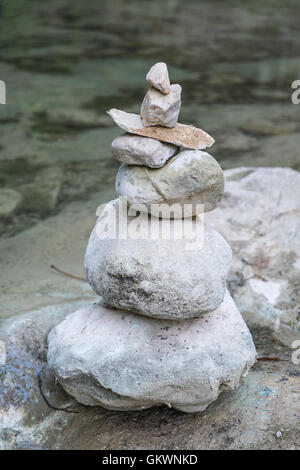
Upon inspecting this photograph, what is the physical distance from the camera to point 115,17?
12.8 metres

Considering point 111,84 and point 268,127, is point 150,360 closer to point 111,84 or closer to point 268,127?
point 268,127

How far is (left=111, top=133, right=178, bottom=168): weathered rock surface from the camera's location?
236cm

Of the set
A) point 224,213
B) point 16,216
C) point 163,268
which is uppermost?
point 163,268

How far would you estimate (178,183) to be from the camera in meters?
2.39

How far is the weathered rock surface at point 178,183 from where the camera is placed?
2.38 metres

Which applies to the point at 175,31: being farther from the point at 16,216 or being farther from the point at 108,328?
the point at 108,328

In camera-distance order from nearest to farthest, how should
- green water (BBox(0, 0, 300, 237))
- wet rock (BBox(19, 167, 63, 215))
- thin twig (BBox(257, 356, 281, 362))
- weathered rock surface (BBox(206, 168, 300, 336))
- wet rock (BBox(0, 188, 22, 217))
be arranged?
thin twig (BBox(257, 356, 281, 362)), weathered rock surface (BBox(206, 168, 300, 336)), wet rock (BBox(0, 188, 22, 217)), wet rock (BBox(19, 167, 63, 215)), green water (BBox(0, 0, 300, 237))

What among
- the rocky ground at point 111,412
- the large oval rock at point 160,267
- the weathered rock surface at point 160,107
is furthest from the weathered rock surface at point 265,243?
the weathered rock surface at point 160,107

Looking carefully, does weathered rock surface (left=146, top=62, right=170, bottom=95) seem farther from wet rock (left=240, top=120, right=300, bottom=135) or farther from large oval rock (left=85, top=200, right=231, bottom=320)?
wet rock (left=240, top=120, right=300, bottom=135)

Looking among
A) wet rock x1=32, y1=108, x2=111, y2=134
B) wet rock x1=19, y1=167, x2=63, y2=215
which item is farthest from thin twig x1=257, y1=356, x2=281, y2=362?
wet rock x1=32, y1=108, x2=111, y2=134

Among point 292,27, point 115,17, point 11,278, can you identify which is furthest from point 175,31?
point 11,278

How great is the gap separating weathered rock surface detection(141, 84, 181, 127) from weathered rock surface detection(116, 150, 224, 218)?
161 mm

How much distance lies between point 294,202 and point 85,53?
21.9 feet

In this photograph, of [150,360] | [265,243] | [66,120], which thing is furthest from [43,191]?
[150,360]
